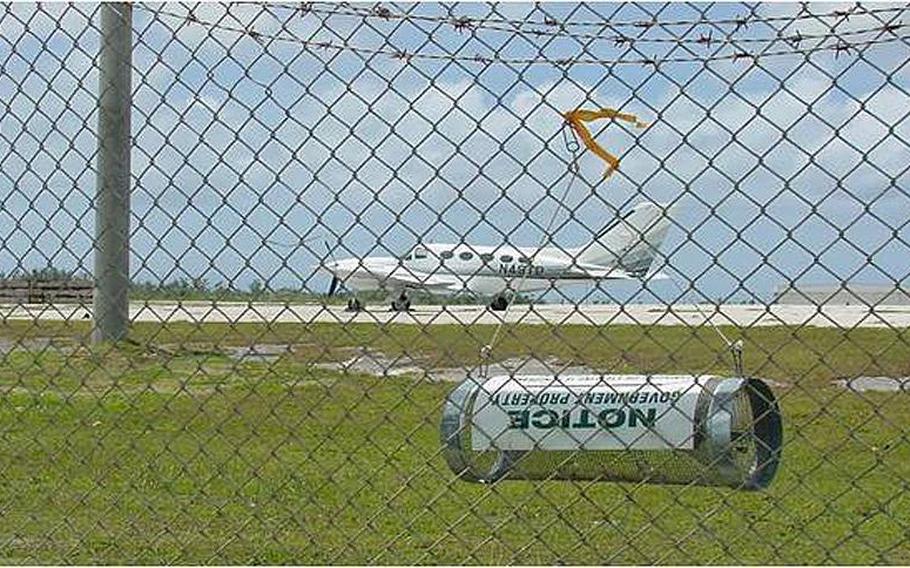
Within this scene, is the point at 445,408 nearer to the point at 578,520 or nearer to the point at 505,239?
the point at 505,239

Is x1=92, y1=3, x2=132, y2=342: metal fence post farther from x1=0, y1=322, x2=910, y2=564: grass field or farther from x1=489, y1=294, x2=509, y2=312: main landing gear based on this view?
x1=489, y1=294, x2=509, y2=312: main landing gear

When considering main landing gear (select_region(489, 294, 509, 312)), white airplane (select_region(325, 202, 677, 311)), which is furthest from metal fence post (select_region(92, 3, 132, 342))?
main landing gear (select_region(489, 294, 509, 312))

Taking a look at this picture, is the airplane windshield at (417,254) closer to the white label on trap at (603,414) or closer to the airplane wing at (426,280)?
the airplane wing at (426,280)

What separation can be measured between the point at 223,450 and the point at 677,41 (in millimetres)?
5817

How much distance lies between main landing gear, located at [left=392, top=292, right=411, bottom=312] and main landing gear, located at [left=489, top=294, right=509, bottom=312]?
0.27 metres

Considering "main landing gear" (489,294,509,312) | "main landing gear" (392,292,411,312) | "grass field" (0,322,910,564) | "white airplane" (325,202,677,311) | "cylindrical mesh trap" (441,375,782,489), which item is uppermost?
"white airplane" (325,202,677,311)

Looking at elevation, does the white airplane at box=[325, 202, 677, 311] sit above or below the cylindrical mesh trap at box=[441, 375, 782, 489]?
above

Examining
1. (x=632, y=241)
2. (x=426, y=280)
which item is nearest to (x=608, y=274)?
(x=632, y=241)

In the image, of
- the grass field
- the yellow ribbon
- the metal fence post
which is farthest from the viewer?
the grass field

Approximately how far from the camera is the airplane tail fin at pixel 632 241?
3.49m

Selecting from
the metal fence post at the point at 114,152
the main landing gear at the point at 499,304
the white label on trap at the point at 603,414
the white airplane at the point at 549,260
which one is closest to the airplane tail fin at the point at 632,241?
the white airplane at the point at 549,260

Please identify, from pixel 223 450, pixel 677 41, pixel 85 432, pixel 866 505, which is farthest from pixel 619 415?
pixel 85 432

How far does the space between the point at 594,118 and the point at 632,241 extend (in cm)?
36

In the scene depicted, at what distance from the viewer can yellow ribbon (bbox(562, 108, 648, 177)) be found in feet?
11.3
